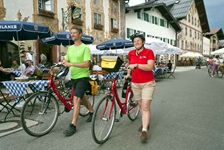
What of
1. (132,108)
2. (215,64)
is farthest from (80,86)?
(215,64)

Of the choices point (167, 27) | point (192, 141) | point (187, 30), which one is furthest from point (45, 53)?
point (187, 30)

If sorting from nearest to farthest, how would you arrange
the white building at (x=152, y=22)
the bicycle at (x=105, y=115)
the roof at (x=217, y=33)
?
1. the bicycle at (x=105, y=115)
2. the white building at (x=152, y=22)
3. the roof at (x=217, y=33)

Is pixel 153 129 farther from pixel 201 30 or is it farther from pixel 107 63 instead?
pixel 201 30

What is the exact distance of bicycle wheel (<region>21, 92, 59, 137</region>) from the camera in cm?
372

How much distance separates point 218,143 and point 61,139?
2.58 m

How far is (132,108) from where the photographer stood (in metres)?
4.53

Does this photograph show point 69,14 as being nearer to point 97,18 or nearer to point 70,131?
point 97,18

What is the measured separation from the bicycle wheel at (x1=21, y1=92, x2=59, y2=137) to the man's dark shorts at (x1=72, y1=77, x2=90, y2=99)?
1.54ft

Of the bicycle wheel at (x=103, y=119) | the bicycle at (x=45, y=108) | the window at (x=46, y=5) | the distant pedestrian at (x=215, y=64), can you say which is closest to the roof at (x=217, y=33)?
the distant pedestrian at (x=215, y=64)

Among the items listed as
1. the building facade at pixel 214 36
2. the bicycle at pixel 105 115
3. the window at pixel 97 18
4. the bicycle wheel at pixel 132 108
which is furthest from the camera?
the building facade at pixel 214 36

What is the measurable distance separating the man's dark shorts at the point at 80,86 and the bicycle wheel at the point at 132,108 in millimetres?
924

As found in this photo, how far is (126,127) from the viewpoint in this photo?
4266mm

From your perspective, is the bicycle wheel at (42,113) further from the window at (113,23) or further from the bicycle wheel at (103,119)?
the window at (113,23)

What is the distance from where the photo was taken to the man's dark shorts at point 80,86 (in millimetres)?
3826
